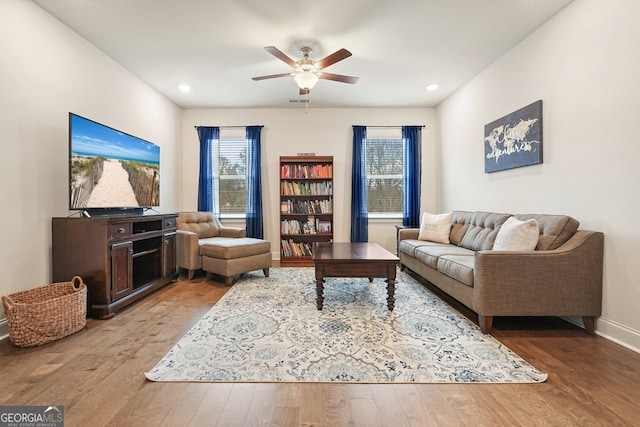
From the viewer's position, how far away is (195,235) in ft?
12.3

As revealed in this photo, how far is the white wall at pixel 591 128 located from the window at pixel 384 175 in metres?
1.95

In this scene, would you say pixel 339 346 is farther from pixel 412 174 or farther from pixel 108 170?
pixel 412 174

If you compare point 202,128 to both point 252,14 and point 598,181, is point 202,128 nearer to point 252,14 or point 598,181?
point 252,14

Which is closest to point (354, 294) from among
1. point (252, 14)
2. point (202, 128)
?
point (252, 14)

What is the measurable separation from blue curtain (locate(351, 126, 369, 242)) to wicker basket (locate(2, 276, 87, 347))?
145 inches

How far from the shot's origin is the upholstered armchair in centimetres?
373

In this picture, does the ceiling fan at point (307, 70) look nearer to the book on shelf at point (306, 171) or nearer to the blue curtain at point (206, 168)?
the book on shelf at point (306, 171)

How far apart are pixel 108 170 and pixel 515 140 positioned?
426 cm

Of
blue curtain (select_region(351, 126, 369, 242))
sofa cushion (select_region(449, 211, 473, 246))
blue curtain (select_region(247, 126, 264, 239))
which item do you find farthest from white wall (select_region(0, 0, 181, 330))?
sofa cushion (select_region(449, 211, 473, 246))

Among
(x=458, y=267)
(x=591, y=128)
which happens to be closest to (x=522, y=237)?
(x=458, y=267)

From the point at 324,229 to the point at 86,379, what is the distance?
3.73 m

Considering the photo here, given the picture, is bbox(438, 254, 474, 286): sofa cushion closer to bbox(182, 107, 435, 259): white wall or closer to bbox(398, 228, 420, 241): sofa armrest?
bbox(398, 228, 420, 241): sofa armrest

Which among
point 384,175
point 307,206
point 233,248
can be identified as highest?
point 384,175

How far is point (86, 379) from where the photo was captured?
162cm
